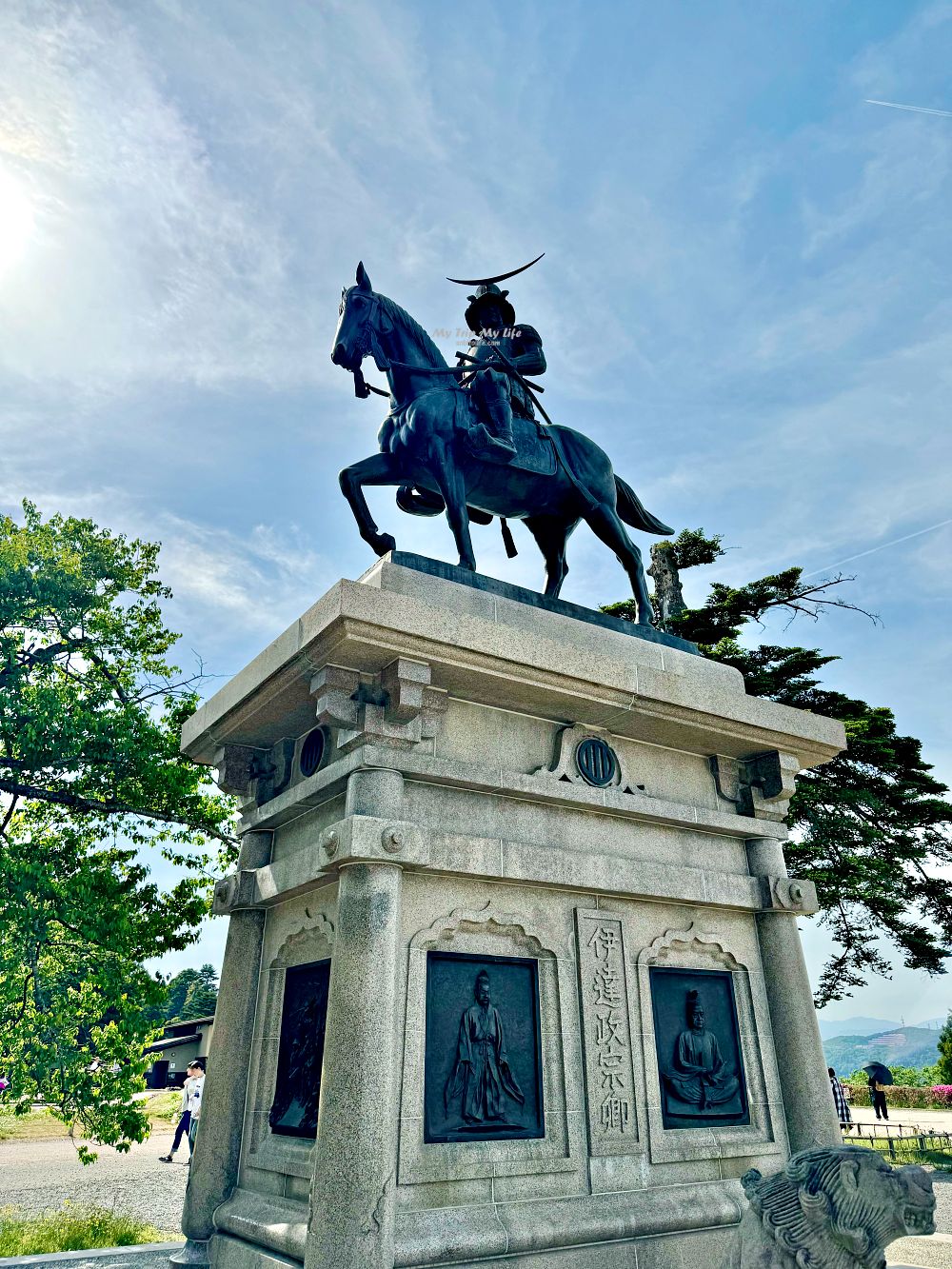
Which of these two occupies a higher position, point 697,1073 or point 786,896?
point 786,896

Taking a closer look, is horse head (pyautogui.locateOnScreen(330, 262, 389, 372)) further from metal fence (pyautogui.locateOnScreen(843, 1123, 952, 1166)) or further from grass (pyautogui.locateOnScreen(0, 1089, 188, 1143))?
grass (pyautogui.locateOnScreen(0, 1089, 188, 1143))

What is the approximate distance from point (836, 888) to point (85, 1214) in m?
13.6

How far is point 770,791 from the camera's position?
738cm

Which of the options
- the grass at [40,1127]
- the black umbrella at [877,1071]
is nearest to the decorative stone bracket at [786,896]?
the black umbrella at [877,1071]

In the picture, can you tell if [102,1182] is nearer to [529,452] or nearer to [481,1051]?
[481,1051]

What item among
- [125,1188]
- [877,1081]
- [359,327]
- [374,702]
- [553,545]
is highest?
[359,327]

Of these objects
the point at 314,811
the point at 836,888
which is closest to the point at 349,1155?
the point at 314,811

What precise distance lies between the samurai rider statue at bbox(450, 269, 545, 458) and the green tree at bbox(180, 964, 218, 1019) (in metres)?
49.9

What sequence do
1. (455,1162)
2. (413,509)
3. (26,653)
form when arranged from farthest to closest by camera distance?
(26,653) < (413,509) < (455,1162)

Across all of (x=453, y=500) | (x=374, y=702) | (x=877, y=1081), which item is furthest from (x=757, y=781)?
(x=877, y=1081)

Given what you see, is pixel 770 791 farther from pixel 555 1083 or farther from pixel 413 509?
pixel 413 509

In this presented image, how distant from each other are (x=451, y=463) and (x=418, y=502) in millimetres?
848

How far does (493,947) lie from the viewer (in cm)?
576

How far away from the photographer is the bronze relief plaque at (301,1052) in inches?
224
